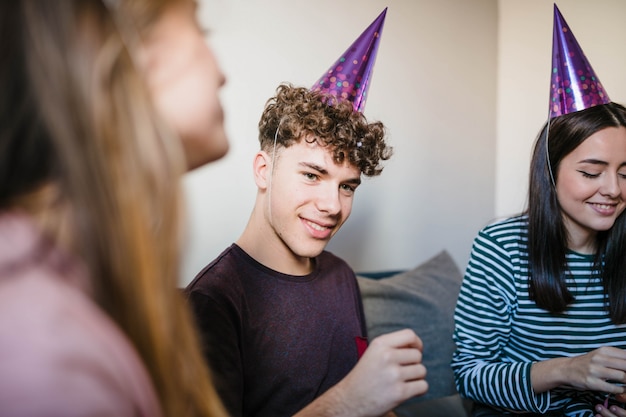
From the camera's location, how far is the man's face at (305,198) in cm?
117

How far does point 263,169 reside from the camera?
1.22 meters

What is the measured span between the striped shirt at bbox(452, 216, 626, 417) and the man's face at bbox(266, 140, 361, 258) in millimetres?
492

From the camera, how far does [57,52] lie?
0.43 m

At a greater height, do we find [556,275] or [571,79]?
[571,79]

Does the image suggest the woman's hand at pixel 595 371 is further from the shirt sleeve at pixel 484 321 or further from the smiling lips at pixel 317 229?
the smiling lips at pixel 317 229

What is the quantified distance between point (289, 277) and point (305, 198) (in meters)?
0.19

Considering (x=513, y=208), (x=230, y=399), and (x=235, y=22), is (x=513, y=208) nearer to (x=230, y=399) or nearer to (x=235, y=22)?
(x=235, y=22)

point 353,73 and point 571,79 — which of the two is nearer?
point 353,73

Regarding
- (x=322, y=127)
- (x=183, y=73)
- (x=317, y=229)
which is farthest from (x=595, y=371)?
(x=183, y=73)

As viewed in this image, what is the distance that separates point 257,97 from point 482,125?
1.19 metres

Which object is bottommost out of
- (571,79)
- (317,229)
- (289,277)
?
(289,277)

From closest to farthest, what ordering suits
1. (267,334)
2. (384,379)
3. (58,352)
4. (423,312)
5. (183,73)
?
(58,352), (183,73), (384,379), (267,334), (423,312)

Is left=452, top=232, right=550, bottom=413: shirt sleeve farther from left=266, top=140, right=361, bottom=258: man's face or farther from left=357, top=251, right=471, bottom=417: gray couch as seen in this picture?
left=266, top=140, right=361, bottom=258: man's face

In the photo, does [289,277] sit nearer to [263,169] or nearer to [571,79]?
[263,169]
